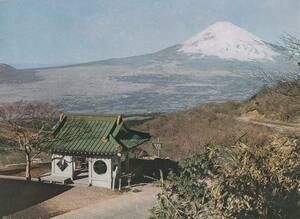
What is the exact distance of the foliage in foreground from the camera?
10539mm

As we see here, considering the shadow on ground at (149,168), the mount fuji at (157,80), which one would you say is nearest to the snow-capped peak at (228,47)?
the mount fuji at (157,80)

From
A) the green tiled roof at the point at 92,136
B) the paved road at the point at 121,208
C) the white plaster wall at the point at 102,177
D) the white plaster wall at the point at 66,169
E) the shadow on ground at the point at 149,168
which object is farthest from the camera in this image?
the shadow on ground at the point at 149,168

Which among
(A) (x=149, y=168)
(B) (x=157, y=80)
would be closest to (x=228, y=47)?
(B) (x=157, y=80)

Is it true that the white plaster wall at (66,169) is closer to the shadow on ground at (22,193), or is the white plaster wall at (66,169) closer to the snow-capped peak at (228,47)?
the shadow on ground at (22,193)

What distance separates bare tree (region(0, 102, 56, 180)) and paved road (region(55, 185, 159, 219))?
5.17 m

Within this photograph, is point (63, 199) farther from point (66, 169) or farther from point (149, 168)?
point (149, 168)

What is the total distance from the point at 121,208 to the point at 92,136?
16.8ft

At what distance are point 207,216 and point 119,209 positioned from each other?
12205 mm

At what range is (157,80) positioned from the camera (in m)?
120

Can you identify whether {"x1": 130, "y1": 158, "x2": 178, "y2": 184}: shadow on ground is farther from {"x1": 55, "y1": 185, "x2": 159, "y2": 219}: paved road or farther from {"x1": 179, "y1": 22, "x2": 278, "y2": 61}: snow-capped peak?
{"x1": 179, "y1": 22, "x2": 278, "y2": 61}: snow-capped peak

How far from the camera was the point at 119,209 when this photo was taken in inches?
873

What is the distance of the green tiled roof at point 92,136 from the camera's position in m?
25.4

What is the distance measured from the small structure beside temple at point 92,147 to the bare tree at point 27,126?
0.88 meters

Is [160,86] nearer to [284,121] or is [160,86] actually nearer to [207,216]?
[284,121]
